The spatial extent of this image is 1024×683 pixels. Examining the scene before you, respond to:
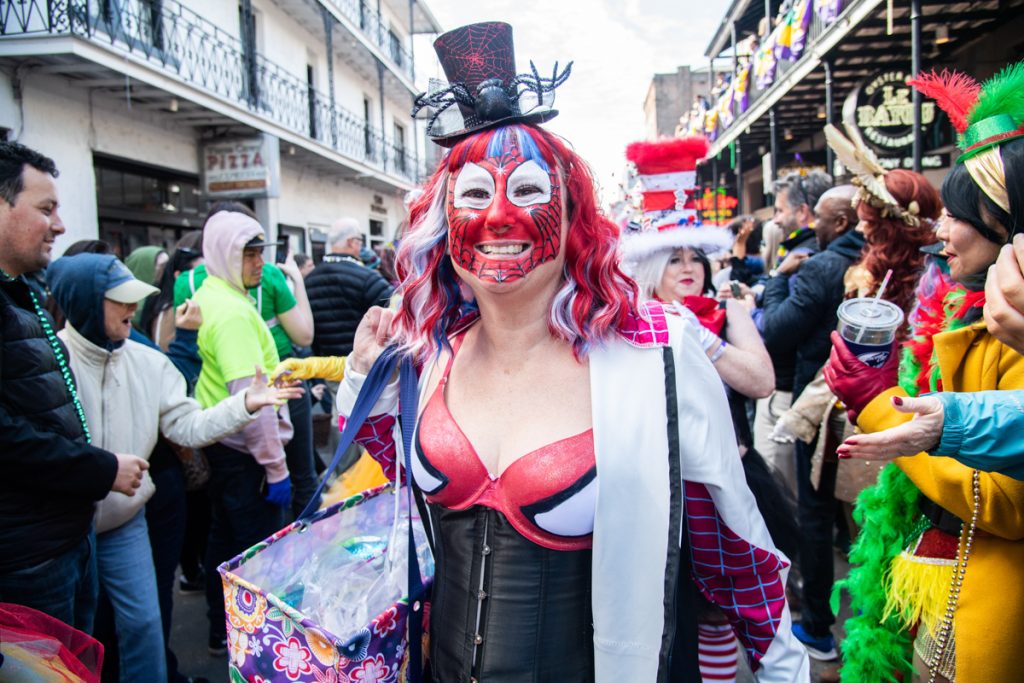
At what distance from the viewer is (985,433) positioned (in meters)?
1.18

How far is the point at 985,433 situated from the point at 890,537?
846 mm

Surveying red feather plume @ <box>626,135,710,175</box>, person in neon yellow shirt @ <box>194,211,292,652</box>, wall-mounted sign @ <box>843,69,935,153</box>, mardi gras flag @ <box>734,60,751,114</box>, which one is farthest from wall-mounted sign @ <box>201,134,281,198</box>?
red feather plume @ <box>626,135,710,175</box>

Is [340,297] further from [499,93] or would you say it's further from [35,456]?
[499,93]

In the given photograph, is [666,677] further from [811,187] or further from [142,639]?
[811,187]

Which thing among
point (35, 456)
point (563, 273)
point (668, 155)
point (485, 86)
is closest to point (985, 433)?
point (563, 273)

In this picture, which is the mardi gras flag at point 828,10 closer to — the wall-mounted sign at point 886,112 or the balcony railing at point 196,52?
the wall-mounted sign at point 886,112

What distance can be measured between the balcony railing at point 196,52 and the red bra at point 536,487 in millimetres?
3638

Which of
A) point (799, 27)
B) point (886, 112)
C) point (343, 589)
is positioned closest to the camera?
Result: point (343, 589)

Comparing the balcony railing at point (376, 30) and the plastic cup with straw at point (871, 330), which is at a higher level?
the balcony railing at point (376, 30)

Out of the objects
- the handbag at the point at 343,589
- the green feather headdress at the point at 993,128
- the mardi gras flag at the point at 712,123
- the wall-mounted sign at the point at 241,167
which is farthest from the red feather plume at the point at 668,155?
the mardi gras flag at the point at 712,123

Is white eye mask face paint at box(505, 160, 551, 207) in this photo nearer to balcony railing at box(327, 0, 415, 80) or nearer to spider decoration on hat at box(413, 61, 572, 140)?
spider decoration on hat at box(413, 61, 572, 140)

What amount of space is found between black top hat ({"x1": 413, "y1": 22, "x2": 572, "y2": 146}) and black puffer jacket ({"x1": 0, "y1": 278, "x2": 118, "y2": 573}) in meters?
1.43

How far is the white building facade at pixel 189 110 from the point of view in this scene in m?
7.58

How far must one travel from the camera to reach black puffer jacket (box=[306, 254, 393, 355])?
13.9ft
